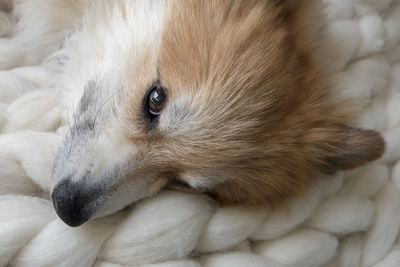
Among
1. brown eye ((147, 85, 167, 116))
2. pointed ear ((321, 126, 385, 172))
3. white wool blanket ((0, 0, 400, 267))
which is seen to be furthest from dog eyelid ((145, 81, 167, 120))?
pointed ear ((321, 126, 385, 172))

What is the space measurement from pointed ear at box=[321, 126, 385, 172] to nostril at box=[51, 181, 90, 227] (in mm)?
734

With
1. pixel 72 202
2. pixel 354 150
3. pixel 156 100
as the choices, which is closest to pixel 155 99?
pixel 156 100

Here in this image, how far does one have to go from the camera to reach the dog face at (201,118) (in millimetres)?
1213

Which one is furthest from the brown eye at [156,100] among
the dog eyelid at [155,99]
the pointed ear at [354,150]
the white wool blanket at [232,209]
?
the pointed ear at [354,150]

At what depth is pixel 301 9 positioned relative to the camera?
145cm

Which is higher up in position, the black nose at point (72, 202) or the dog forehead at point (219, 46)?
the dog forehead at point (219, 46)

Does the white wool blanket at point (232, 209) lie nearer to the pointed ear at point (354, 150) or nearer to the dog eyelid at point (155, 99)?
the pointed ear at point (354, 150)

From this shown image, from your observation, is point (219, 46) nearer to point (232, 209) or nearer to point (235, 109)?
point (235, 109)

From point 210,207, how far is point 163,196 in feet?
0.44

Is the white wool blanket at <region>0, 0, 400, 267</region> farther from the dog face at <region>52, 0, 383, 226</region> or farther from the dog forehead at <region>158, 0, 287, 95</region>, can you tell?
the dog forehead at <region>158, 0, 287, 95</region>

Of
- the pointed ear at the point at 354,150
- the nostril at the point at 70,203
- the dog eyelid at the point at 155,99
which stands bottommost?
the nostril at the point at 70,203

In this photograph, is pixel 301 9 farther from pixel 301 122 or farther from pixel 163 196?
pixel 163 196

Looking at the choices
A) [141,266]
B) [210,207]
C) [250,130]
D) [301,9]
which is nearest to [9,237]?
[141,266]

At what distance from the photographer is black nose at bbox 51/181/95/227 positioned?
1091 mm
